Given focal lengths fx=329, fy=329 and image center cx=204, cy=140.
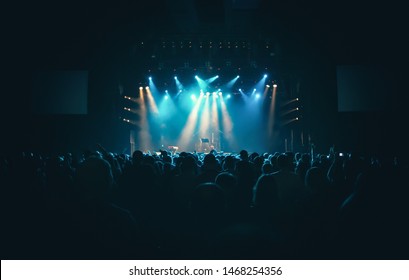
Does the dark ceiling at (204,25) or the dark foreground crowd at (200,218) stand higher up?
the dark ceiling at (204,25)

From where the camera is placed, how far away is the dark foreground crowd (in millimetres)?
2688

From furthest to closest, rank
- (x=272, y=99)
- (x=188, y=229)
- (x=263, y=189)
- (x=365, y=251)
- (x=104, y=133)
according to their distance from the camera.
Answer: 1. (x=272, y=99)
2. (x=104, y=133)
3. (x=263, y=189)
4. (x=188, y=229)
5. (x=365, y=251)

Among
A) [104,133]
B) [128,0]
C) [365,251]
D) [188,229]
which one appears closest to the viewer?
[365,251]

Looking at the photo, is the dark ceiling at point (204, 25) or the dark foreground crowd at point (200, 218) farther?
the dark ceiling at point (204, 25)

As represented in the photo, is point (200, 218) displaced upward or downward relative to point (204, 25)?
downward

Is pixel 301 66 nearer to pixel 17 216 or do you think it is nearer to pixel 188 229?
pixel 188 229

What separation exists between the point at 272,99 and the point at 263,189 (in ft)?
67.8

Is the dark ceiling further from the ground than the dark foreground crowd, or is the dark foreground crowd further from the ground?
the dark ceiling

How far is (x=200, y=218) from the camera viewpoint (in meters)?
3.30

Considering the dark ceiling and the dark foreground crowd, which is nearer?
the dark foreground crowd

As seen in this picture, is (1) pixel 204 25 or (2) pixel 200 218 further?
(1) pixel 204 25

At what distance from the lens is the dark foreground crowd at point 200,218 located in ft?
8.82

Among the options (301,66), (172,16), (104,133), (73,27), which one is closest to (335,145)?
(301,66)

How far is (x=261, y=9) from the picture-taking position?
12438 millimetres
